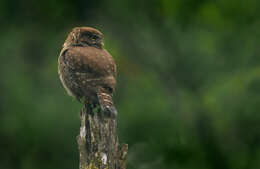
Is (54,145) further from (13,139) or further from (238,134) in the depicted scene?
(238,134)

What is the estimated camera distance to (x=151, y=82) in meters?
10.2

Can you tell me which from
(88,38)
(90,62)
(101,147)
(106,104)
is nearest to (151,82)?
(88,38)

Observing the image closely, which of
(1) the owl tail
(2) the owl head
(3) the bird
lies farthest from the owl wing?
(1) the owl tail

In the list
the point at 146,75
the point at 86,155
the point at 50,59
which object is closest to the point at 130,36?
the point at 146,75

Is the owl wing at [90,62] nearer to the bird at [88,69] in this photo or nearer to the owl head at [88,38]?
the bird at [88,69]

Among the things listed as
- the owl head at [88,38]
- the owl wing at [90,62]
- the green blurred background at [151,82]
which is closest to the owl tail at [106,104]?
the owl wing at [90,62]

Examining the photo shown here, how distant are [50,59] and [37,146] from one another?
1.50 meters

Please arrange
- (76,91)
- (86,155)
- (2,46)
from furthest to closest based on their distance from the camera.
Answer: (2,46), (76,91), (86,155)

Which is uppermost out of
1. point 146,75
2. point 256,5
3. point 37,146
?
point 256,5

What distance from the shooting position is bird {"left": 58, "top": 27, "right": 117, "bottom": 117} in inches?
232

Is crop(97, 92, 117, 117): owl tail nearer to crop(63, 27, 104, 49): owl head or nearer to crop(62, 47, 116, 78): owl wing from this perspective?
crop(62, 47, 116, 78): owl wing

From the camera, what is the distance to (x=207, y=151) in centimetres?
973

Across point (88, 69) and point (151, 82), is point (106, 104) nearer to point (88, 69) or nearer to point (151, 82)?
point (88, 69)

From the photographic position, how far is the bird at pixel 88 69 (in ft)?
19.3
